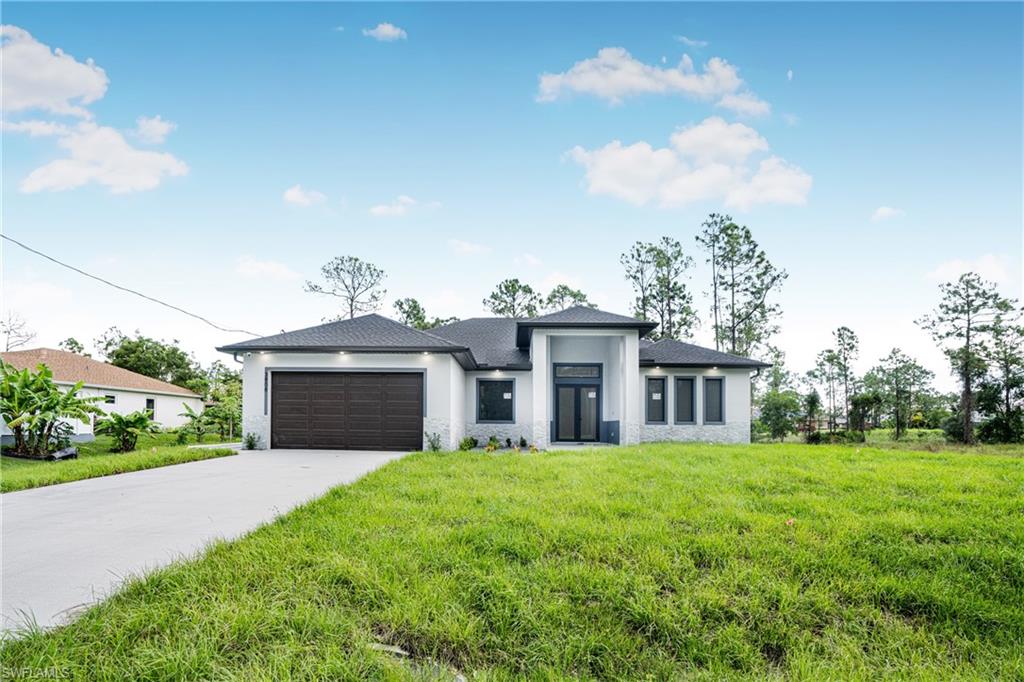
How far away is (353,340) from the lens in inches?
487

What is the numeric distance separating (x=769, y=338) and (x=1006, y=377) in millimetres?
9657

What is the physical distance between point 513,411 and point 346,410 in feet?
16.8

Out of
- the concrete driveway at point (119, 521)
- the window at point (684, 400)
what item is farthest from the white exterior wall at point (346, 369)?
the window at point (684, 400)

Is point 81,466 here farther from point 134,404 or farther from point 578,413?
point 134,404

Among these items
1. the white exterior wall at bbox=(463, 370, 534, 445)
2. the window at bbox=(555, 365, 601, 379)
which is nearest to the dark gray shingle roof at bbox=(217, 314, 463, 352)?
the white exterior wall at bbox=(463, 370, 534, 445)

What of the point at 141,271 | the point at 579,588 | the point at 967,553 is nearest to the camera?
the point at 579,588

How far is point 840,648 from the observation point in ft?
8.59

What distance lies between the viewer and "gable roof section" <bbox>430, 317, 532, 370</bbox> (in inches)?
589

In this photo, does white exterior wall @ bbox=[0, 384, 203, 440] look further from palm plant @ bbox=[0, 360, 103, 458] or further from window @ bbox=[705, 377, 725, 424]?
window @ bbox=[705, 377, 725, 424]

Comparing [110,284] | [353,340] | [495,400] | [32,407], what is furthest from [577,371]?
[110,284]

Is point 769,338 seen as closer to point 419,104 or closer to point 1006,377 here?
point 1006,377

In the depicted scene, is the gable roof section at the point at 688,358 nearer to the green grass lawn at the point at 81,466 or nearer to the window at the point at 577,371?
the window at the point at 577,371

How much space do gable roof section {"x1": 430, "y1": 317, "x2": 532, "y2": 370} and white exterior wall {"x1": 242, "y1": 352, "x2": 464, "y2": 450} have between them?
252cm

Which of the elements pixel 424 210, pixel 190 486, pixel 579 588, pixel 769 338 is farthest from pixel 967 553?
pixel 769 338
